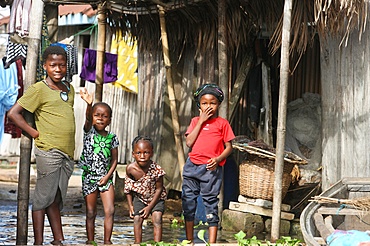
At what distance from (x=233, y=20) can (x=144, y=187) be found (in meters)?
2.77

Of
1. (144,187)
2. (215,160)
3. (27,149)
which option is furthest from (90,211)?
(215,160)

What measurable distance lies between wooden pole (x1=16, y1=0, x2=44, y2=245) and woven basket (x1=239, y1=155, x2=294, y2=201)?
3.14 m

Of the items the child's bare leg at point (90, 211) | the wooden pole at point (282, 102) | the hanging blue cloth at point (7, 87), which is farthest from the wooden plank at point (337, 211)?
the hanging blue cloth at point (7, 87)

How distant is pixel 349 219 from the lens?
6426 millimetres

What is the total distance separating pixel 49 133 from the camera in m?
6.05

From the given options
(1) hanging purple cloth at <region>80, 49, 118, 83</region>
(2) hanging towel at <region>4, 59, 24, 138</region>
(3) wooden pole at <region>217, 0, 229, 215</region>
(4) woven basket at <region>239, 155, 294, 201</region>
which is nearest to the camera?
(3) wooden pole at <region>217, 0, 229, 215</region>

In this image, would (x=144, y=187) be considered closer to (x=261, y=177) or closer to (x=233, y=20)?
(x=261, y=177)

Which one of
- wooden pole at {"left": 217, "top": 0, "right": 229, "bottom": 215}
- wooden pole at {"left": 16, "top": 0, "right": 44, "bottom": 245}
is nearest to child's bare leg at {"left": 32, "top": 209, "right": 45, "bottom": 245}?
wooden pole at {"left": 16, "top": 0, "right": 44, "bottom": 245}

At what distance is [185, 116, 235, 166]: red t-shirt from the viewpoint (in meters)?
6.67

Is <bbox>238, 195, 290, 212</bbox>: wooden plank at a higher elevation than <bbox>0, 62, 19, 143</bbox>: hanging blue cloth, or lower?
lower

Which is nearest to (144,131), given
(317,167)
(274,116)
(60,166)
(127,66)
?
(274,116)

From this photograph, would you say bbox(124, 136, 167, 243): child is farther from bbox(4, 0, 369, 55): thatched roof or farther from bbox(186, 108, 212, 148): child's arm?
bbox(4, 0, 369, 55): thatched roof

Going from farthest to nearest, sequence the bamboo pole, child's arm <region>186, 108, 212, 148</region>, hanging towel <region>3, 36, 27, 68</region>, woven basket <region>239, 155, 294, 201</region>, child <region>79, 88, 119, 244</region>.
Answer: the bamboo pole < woven basket <region>239, 155, 294, 201</region> < hanging towel <region>3, 36, 27, 68</region> < child's arm <region>186, 108, 212, 148</region> < child <region>79, 88, 119, 244</region>

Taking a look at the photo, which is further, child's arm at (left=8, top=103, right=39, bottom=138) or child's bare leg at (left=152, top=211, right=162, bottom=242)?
child's bare leg at (left=152, top=211, right=162, bottom=242)
